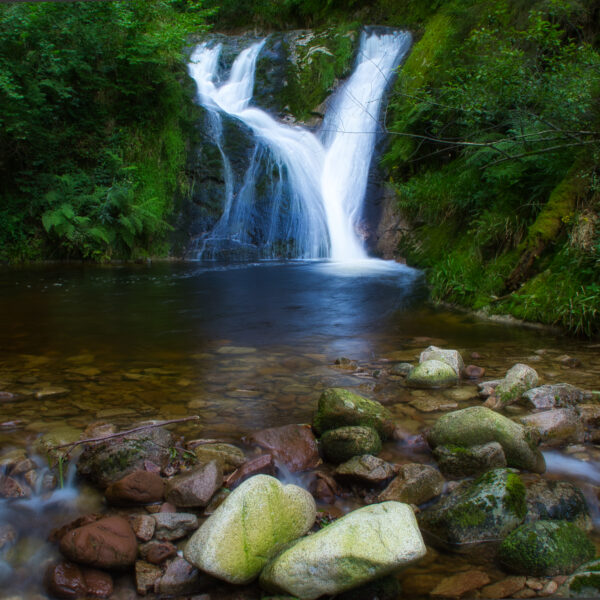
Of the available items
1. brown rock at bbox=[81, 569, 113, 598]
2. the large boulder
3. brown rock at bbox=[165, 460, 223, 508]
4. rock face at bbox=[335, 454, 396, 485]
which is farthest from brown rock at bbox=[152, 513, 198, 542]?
the large boulder

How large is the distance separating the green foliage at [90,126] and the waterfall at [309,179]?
1.65 meters

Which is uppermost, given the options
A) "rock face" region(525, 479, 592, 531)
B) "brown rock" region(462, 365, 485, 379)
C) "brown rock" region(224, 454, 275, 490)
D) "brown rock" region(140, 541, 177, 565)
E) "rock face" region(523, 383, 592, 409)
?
"rock face" region(523, 383, 592, 409)

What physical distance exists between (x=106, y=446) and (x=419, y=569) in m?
1.87

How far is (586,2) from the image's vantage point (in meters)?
8.06

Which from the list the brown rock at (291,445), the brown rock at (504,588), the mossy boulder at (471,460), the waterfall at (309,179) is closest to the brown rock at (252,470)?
the brown rock at (291,445)

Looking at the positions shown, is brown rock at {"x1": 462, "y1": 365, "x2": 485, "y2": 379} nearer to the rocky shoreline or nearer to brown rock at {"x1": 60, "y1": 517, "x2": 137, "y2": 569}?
the rocky shoreline

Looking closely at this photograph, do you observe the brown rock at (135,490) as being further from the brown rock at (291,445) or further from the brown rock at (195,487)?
the brown rock at (291,445)

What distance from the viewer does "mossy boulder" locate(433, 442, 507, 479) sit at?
2.98 meters

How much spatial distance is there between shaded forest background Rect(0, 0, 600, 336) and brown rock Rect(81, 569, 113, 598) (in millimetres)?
5309

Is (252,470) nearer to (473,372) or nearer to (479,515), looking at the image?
(479,515)

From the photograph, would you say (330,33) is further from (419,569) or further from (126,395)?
(419,569)

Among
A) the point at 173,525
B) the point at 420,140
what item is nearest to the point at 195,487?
→ the point at 173,525

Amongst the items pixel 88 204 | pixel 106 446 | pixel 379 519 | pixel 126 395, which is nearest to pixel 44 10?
pixel 88 204

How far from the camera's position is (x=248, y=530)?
2.28 m
